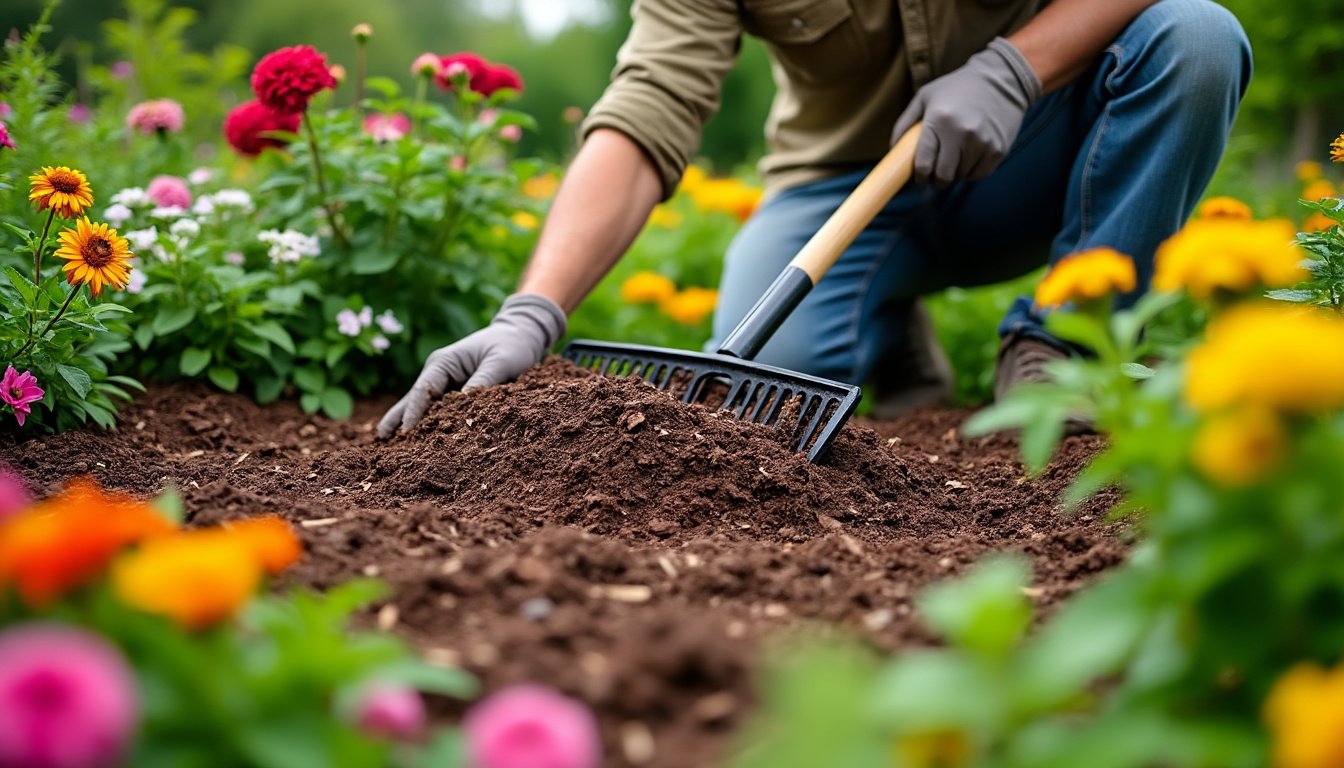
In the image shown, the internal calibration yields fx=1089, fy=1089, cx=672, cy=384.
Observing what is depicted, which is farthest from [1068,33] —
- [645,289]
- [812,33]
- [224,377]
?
[224,377]

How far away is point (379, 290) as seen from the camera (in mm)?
2795

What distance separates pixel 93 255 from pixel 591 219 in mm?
1064

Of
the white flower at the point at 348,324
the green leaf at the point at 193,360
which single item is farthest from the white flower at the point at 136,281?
the white flower at the point at 348,324

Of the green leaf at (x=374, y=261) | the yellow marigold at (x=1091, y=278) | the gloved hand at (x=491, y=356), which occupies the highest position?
the yellow marigold at (x=1091, y=278)

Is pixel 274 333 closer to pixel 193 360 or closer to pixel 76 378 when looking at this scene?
pixel 193 360

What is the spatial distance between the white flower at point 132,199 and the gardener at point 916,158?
868 mm

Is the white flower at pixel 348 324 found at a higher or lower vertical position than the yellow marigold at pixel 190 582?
lower

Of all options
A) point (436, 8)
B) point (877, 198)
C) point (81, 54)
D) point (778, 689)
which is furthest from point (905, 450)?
point (436, 8)

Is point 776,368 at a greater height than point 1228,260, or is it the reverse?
point 1228,260

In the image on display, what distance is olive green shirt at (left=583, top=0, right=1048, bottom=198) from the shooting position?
2.65 meters

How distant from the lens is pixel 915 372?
3.17m

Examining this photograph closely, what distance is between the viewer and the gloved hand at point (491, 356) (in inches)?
88.7

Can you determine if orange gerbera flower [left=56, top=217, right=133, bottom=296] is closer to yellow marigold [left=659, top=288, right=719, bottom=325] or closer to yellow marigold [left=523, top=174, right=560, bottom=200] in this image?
yellow marigold [left=659, top=288, right=719, bottom=325]

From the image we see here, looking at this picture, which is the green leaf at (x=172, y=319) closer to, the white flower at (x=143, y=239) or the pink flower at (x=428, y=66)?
the white flower at (x=143, y=239)
